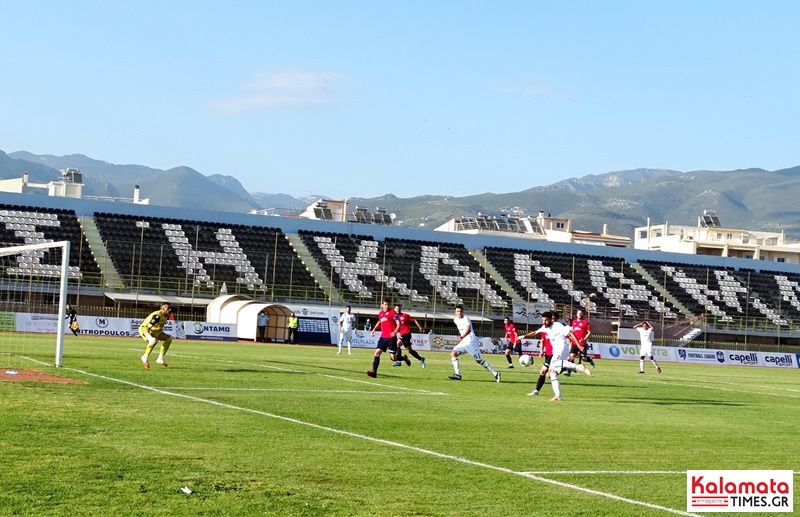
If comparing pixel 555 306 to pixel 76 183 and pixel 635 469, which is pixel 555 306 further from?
pixel 635 469

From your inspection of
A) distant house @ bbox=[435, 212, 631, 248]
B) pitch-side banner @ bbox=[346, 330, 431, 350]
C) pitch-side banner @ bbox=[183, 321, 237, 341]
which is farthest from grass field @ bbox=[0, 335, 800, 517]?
distant house @ bbox=[435, 212, 631, 248]

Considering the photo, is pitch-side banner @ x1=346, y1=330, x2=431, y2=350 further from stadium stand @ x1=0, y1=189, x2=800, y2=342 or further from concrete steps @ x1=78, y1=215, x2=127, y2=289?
concrete steps @ x1=78, y1=215, x2=127, y2=289

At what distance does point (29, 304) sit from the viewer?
5178 cm

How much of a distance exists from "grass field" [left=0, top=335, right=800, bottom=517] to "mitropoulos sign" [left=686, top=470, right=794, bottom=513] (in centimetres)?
22

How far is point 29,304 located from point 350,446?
4221 cm

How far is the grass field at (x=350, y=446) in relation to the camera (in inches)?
393

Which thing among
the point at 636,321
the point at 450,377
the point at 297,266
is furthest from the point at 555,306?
the point at 450,377

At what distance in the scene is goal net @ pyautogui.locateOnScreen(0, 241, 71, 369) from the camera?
33319 millimetres

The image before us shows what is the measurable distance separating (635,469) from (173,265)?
60.8m

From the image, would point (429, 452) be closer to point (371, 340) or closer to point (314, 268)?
point (371, 340)

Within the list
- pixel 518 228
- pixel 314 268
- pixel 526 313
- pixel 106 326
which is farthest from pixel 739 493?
pixel 518 228

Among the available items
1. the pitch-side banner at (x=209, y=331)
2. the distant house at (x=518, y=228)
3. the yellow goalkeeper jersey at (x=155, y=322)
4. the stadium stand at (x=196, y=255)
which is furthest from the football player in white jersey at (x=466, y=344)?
the distant house at (x=518, y=228)

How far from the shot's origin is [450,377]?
29.4 m

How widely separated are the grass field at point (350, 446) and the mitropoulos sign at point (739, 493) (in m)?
0.22
